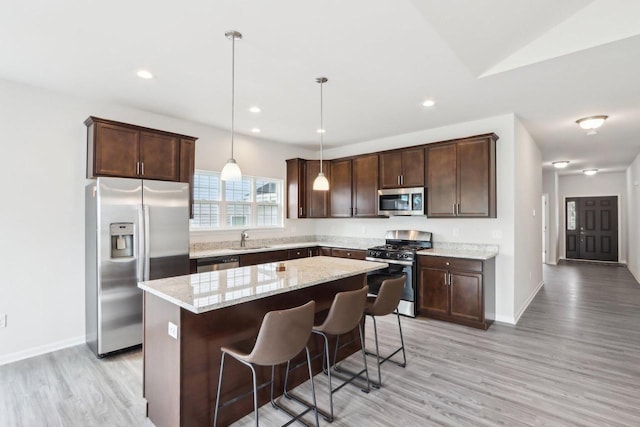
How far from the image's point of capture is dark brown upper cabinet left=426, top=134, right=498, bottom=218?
420cm

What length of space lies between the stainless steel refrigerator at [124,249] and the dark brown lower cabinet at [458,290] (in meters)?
3.21

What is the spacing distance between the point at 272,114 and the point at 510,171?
3212mm

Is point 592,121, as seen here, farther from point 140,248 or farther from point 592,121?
point 140,248

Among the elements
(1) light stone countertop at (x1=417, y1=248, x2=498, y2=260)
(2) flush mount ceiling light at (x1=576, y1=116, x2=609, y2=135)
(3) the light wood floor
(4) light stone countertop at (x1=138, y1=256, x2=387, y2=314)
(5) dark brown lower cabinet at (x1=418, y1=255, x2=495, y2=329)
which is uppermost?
(2) flush mount ceiling light at (x1=576, y1=116, x2=609, y2=135)

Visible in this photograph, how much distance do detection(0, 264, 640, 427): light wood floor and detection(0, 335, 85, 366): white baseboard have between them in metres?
0.09

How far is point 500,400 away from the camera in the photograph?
2473 mm

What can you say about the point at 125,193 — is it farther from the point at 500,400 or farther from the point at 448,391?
the point at 500,400

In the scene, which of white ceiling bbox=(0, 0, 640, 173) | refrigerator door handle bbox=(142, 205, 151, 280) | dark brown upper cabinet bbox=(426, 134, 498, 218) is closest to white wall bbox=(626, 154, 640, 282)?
white ceiling bbox=(0, 0, 640, 173)

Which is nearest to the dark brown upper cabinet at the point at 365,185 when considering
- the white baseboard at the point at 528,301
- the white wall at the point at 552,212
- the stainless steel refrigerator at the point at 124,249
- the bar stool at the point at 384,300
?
the white baseboard at the point at 528,301

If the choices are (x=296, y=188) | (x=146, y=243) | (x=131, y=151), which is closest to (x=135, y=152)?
(x=131, y=151)

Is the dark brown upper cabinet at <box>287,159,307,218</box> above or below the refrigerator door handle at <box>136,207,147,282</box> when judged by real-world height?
above

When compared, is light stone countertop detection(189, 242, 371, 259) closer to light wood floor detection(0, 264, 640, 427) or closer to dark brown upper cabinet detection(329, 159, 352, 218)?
dark brown upper cabinet detection(329, 159, 352, 218)

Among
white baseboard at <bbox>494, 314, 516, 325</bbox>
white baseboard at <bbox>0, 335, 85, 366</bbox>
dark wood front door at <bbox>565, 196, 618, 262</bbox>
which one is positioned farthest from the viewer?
dark wood front door at <bbox>565, 196, 618, 262</bbox>

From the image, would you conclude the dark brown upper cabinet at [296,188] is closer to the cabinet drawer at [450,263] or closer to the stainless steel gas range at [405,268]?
the stainless steel gas range at [405,268]
